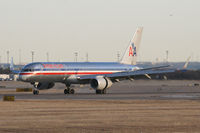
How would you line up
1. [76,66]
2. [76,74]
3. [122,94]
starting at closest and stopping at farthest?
[122,94] < [76,74] < [76,66]

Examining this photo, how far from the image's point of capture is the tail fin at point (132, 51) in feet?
253

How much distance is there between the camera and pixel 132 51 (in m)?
77.4

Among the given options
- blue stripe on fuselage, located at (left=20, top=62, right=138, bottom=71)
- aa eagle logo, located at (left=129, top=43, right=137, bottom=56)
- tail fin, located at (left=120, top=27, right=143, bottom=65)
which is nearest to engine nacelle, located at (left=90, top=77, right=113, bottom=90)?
blue stripe on fuselage, located at (left=20, top=62, right=138, bottom=71)

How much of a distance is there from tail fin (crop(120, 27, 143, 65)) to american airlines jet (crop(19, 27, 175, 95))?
97.7 inches

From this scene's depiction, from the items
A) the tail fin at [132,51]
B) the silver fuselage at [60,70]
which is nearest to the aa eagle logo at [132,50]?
the tail fin at [132,51]

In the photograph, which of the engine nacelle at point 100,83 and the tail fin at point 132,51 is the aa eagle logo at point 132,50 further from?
the engine nacelle at point 100,83

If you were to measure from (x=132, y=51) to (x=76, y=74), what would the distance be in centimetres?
1184

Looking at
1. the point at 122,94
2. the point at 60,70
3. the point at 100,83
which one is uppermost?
the point at 60,70

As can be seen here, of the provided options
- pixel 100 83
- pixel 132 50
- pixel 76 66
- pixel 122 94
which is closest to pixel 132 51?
pixel 132 50

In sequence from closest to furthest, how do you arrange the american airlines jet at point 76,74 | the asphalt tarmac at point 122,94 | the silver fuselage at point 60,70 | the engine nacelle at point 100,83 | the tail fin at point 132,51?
the asphalt tarmac at point 122,94 → the silver fuselage at point 60,70 → the american airlines jet at point 76,74 → the engine nacelle at point 100,83 → the tail fin at point 132,51

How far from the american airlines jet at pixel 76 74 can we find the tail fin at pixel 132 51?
2.48m

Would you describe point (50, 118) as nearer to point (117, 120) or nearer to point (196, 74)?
point (117, 120)

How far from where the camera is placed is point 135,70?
74688mm

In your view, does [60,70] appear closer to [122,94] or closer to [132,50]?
[122,94]
